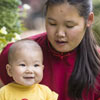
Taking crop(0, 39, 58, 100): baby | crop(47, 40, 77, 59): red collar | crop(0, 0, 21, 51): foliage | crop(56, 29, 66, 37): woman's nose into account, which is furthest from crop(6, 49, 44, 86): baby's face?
crop(0, 0, 21, 51): foliage

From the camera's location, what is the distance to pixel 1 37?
4000 mm

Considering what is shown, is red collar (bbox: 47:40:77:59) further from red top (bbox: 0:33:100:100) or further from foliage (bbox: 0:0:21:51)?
foliage (bbox: 0:0:21:51)

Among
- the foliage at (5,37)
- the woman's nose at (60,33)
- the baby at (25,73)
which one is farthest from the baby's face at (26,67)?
the foliage at (5,37)

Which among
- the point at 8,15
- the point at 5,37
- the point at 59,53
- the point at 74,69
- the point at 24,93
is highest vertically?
the point at 8,15

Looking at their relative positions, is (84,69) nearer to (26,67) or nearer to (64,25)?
(64,25)

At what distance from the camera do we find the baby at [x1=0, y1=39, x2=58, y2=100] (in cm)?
228

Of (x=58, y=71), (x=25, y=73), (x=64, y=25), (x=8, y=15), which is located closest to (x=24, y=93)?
(x=25, y=73)

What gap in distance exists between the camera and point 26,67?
2.27m

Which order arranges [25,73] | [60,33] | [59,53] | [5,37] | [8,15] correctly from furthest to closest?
[8,15], [5,37], [59,53], [60,33], [25,73]

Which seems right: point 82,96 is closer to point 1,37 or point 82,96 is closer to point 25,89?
point 25,89

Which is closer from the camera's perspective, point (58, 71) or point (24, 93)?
point (24, 93)

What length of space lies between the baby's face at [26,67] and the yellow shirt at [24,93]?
77mm

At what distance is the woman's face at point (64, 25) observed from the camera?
2.37 metres

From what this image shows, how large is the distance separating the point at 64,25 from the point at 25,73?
459 mm
